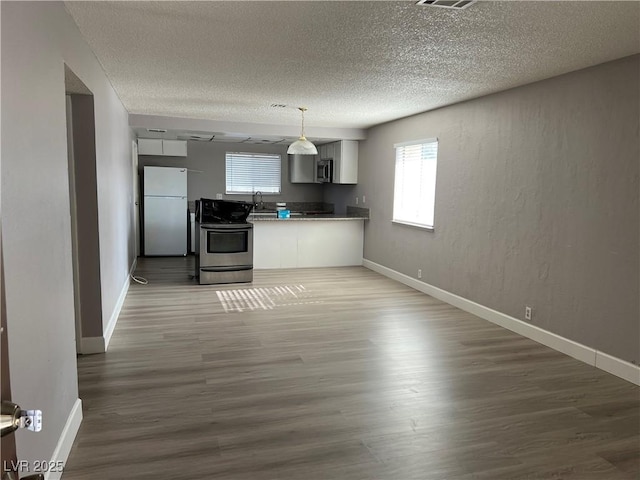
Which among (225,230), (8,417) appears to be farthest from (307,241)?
(8,417)

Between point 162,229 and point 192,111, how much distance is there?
9.50 feet

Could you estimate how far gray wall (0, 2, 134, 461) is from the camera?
65.4 inches

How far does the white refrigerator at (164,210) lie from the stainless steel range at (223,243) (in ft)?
6.70

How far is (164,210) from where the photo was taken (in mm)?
8328

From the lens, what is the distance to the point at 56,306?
2207 millimetres

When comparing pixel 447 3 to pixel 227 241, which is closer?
pixel 447 3

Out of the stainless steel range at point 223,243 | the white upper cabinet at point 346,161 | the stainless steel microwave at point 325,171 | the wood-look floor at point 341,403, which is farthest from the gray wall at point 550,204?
the stainless steel microwave at point 325,171

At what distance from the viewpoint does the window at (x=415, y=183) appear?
5941mm

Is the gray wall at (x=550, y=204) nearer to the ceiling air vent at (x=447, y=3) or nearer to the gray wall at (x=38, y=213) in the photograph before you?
the ceiling air vent at (x=447, y=3)

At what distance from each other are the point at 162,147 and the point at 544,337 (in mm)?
6932

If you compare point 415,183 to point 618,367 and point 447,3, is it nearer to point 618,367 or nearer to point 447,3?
point 618,367

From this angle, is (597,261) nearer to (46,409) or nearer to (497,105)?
(497,105)

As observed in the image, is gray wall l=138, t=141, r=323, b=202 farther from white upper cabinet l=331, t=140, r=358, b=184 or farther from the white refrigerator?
white upper cabinet l=331, t=140, r=358, b=184

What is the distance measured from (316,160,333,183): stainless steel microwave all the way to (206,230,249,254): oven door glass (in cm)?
251
